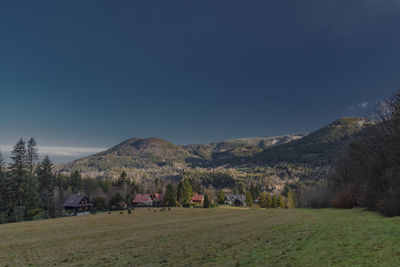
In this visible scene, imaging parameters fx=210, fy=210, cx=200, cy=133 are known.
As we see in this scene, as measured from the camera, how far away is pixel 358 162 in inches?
1662

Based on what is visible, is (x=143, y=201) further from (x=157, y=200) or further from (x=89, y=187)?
(x=89, y=187)

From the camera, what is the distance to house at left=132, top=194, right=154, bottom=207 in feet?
328

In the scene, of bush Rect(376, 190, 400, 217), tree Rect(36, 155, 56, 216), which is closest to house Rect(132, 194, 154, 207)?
tree Rect(36, 155, 56, 216)

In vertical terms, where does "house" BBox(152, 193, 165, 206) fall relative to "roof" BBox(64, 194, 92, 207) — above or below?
below

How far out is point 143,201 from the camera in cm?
10056

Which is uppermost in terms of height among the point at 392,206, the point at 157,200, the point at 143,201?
the point at 392,206

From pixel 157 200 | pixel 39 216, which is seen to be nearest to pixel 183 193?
pixel 157 200

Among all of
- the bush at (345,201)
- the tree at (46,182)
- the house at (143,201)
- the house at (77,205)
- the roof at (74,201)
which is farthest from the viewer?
the house at (143,201)

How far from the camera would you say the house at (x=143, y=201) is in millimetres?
100000

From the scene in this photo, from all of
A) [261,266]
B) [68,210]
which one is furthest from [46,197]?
[261,266]

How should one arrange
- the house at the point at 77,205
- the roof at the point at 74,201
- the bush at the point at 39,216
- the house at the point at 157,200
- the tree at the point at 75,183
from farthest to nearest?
the house at the point at 157,200 → the tree at the point at 75,183 → the roof at the point at 74,201 → the house at the point at 77,205 → the bush at the point at 39,216

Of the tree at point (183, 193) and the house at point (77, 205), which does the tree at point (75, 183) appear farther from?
the tree at point (183, 193)

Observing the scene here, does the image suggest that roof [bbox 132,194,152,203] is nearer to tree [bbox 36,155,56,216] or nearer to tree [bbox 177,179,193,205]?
tree [bbox 177,179,193,205]

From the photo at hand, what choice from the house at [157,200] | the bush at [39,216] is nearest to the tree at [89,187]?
the house at [157,200]
